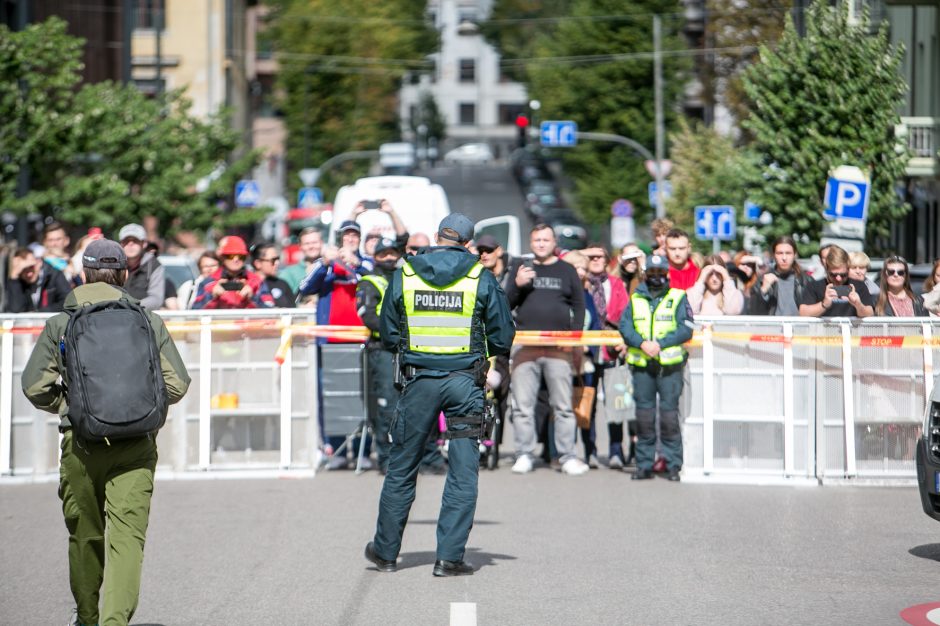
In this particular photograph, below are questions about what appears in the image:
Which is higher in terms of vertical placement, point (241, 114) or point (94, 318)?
point (241, 114)

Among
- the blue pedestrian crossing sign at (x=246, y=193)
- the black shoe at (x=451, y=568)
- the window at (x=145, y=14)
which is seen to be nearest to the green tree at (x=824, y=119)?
the black shoe at (x=451, y=568)

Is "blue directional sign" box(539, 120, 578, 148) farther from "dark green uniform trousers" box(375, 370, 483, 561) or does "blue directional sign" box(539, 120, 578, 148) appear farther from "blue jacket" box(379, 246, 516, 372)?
"dark green uniform trousers" box(375, 370, 483, 561)

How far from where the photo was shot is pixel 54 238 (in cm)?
1658

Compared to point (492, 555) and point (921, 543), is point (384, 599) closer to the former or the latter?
point (492, 555)

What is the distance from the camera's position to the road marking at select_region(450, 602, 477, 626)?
8.05m

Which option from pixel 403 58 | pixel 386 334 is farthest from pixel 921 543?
pixel 403 58

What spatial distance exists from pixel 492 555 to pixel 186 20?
51.3 m

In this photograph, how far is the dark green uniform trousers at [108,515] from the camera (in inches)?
293

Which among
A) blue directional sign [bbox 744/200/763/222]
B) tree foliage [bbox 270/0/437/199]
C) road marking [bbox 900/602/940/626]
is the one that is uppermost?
tree foliage [bbox 270/0/437/199]

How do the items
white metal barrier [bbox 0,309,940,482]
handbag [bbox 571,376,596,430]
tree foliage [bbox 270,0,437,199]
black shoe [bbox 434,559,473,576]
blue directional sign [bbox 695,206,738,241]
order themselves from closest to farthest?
black shoe [bbox 434,559,473,576] → white metal barrier [bbox 0,309,940,482] → handbag [bbox 571,376,596,430] → blue directional sign [bbox 695,206,738,241] → tree foliage [bbox 270,0,437,199]

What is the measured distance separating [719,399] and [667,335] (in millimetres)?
738

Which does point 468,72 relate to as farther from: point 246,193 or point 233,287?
point 233,287

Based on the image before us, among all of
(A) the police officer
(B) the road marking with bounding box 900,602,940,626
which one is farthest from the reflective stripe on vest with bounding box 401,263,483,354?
(B) the road marking with bounding box 900,602,940,626

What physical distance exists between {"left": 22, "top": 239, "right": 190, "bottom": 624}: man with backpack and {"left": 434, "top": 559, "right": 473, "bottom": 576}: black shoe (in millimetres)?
2118
